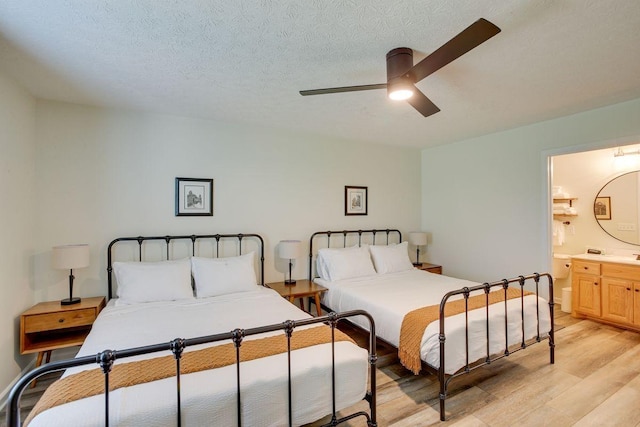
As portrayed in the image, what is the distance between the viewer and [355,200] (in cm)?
466

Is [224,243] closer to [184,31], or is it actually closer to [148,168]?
[148,168]

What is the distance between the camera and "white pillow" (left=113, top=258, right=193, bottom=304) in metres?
2.82

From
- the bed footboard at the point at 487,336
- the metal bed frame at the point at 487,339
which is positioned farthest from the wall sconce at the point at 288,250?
the bed footboard at the point at 487,336

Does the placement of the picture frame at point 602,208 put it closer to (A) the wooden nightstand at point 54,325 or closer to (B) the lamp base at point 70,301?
(A) the wooden nightstand at point 54,325

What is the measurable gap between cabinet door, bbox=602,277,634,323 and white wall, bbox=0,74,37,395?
6259 millimetres

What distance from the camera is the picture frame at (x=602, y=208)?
444cm

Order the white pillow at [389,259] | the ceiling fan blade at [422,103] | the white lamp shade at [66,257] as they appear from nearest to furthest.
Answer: the ceiling fan blade at [422,103] < the white lamp shade at [66,257] < the white pillow at [389,259]

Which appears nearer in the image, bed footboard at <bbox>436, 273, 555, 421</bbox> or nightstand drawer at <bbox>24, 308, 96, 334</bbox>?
bed footboard at <bbox>436, 273, 555, 421</bbox>

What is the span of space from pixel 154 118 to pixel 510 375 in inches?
171

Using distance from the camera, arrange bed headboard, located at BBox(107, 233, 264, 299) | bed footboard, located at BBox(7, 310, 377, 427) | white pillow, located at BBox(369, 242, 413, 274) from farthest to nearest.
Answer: white pillow, located at BBox(369, 242, 413, 274) → bed headboard, located at BBox(107, 233, 264, 299) → bed footboard, located at BBox(7, 310, 377, 427)

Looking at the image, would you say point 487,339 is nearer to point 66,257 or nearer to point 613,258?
point 613,258

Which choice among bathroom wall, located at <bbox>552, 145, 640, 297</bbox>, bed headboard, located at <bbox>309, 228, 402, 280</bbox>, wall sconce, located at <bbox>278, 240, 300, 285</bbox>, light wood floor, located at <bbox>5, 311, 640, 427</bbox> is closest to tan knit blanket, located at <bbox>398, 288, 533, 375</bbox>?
light wood floor, located at <bbox>5, 311, 640, 427</bbox>

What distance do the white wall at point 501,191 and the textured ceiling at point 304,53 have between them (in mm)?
315

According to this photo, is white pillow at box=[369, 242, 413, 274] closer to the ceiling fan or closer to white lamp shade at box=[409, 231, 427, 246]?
white lamp shade at box=[409, 231, 427, 246]
